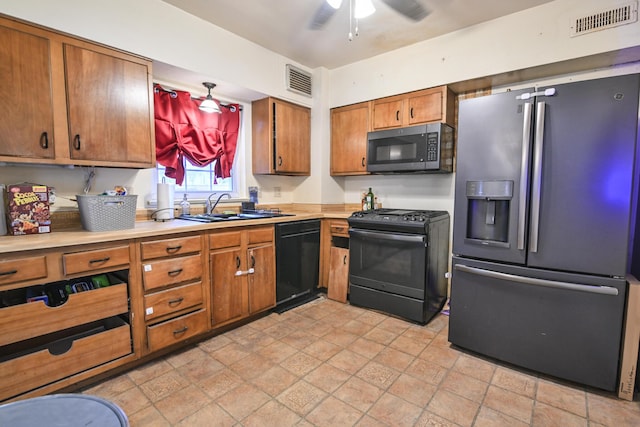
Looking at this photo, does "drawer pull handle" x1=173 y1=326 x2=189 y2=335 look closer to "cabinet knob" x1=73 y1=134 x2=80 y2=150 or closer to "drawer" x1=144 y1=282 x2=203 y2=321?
"drawer" x1=144 y1=282 x2=203 y2=321

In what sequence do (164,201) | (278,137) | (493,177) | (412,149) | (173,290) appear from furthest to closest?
(278,137)
(412,149)
(164,201)
(173,290)
(493,177)

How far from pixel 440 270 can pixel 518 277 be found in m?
1.02

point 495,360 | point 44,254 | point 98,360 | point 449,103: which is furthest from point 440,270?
point 44,254

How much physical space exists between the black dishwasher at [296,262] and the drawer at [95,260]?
1265 millimetres

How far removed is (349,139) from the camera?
11.6 ft

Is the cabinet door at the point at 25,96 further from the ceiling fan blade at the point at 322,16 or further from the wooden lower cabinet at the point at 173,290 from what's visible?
the ceiling fan blade at the point at 322,16

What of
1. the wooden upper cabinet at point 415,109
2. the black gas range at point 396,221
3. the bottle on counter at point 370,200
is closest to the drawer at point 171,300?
the black gas range at point 396,221

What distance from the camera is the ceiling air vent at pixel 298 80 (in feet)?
10.9

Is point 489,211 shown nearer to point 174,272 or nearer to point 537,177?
point 537,177

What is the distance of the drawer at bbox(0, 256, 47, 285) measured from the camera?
4.98 ft

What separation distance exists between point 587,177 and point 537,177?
0.24m

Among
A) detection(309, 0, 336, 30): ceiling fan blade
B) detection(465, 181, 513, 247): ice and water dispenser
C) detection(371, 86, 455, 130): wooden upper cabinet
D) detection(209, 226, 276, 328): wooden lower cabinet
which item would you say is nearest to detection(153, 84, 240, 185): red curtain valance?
detection(209, 226, 276, 328): wooden lower cabinet

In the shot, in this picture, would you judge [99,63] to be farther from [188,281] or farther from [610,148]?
[610,148]

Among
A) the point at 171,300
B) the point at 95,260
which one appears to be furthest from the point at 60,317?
the point at 171,300
